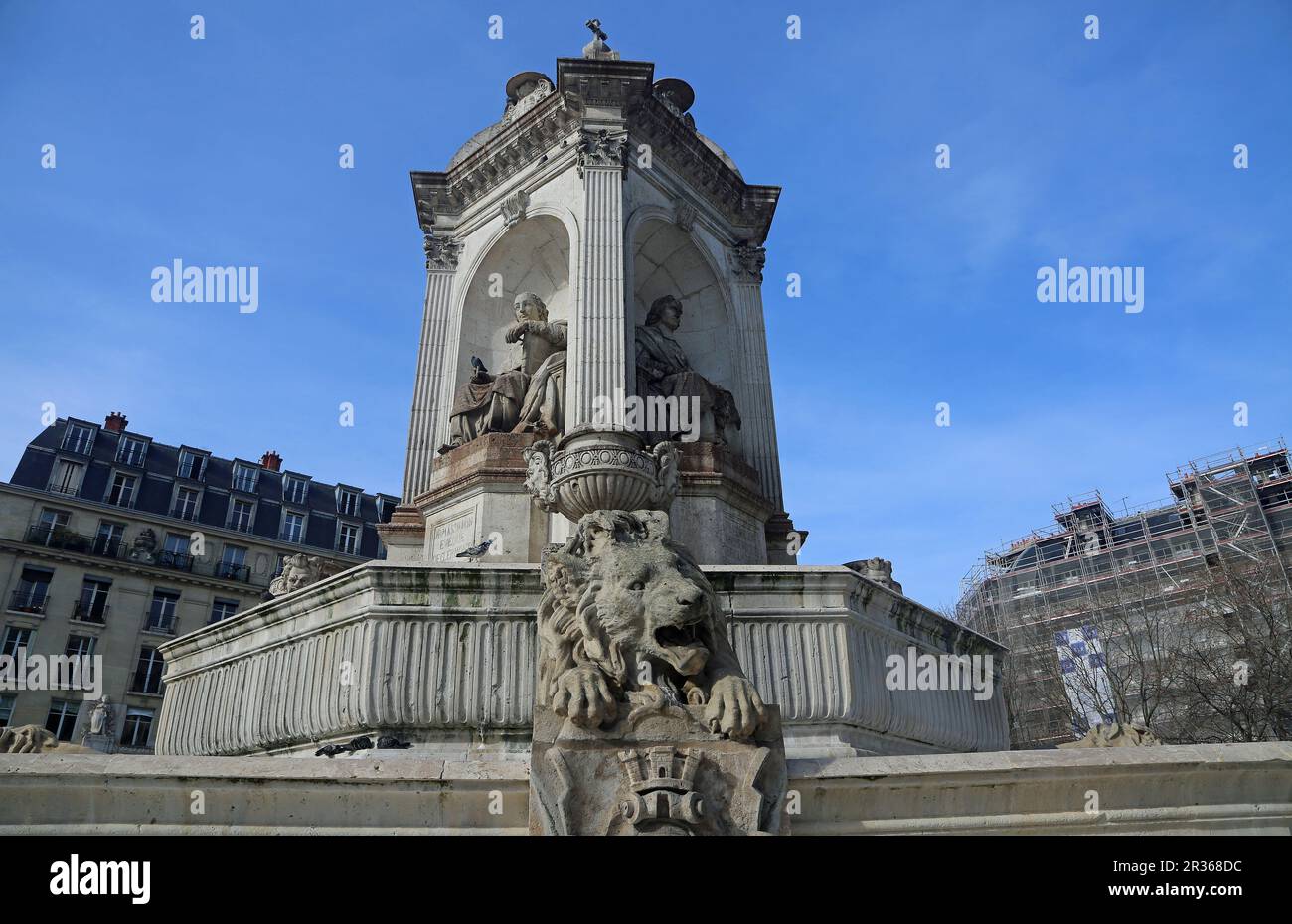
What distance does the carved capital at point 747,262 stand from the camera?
13.8 metres

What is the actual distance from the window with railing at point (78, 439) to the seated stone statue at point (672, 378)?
45.3 m

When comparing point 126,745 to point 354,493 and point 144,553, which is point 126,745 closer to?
point 144,553

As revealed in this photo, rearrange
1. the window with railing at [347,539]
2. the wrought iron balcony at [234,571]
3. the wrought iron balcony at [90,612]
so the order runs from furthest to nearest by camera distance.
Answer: the window with railing at [347,539], the wrought iron balcony at [234,571], the wrought iron balcony at [90,612]

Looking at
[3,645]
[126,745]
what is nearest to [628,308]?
[126,745]

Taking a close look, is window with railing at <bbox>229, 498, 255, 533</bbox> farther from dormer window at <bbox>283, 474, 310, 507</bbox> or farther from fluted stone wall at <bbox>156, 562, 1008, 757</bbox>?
fluted stone wall at <bbox>156, 562, 1008, 757</bbox>

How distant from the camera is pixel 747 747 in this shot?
3707 mm

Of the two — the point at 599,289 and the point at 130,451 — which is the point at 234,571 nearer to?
the point at 130,451

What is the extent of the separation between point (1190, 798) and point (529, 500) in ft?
24.6

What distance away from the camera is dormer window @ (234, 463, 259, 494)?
51.1 m

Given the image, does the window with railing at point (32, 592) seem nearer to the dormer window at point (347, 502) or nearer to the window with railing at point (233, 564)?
the window with railing at point (233, 564)

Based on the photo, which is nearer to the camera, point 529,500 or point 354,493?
point 529,500

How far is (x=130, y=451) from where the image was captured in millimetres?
48625

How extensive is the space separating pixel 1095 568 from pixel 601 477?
148 feet

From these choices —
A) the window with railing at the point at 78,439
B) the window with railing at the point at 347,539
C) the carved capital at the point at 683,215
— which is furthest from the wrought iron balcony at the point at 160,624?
the carved capital at the point at 683,215
